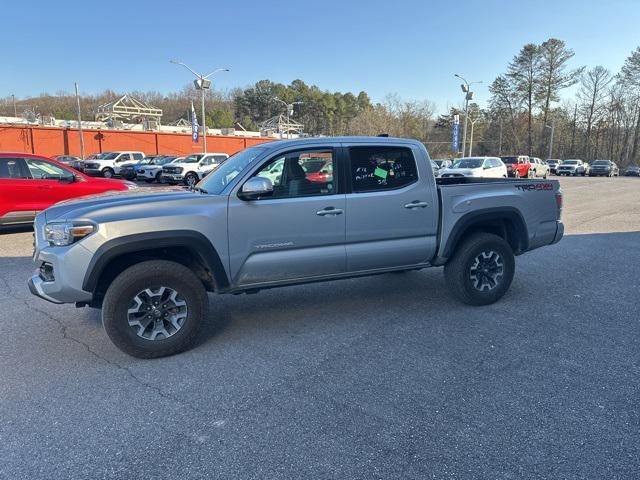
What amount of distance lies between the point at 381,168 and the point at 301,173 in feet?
2.88

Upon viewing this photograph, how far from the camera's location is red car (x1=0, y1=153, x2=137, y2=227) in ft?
30.4

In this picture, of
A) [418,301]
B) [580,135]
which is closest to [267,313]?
[418,301]

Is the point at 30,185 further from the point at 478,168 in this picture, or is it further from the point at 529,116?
the point at 529,116

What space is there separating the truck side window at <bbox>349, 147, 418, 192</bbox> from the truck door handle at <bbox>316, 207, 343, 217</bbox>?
308 mm

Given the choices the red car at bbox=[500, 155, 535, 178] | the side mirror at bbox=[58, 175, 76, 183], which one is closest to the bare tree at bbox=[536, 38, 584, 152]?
the red car at bbox=[500, 155, 535, 178]

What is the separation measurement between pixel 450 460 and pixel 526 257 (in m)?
6.12

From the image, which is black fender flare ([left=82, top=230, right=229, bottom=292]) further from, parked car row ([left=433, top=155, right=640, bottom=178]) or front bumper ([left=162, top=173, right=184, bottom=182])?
front bumper ([left=162, top=173, right=184, bottom=182])

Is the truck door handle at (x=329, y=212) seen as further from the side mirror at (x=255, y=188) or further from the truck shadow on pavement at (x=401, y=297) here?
the truck shadow on pavement at (x=401, y=297)

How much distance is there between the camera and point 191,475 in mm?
2439

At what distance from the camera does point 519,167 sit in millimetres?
32062

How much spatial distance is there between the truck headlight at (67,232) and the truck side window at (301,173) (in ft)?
4.95

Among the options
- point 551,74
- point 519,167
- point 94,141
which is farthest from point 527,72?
point 94,141

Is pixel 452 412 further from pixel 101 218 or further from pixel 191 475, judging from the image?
pixel 101 218

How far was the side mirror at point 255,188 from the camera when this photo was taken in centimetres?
389
